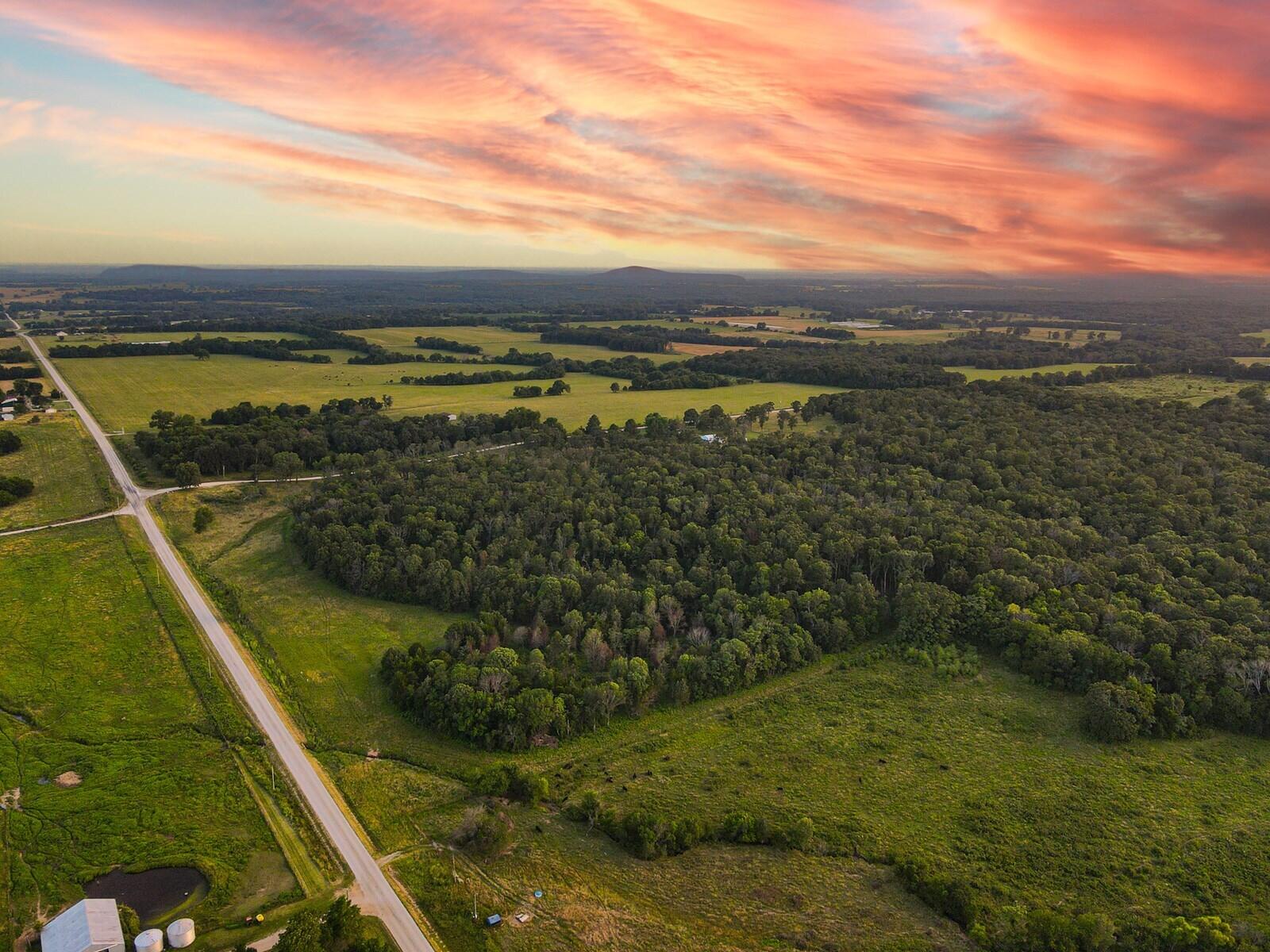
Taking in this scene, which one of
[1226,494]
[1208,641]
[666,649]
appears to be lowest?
[666,649]

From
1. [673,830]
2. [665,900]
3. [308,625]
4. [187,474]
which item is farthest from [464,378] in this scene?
[665,900]

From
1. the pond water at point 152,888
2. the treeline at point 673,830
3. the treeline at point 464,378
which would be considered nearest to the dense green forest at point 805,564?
the treeline at point 673,830

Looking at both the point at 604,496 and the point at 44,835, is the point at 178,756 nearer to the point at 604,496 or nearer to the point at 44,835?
the point at 44,835

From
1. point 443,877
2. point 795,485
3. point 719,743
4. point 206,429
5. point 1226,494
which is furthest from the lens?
point 206,429

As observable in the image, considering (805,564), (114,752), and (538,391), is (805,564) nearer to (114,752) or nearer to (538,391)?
Result: (114,752)

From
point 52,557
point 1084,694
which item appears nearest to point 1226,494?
point 1084,694

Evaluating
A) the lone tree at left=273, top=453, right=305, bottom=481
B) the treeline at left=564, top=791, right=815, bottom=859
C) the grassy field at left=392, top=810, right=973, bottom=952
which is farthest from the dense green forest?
the lone tree at left=273, top=453, right=305, bottom=481

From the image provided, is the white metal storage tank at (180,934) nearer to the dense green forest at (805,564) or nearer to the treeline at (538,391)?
the dense green forest at (805,564)
